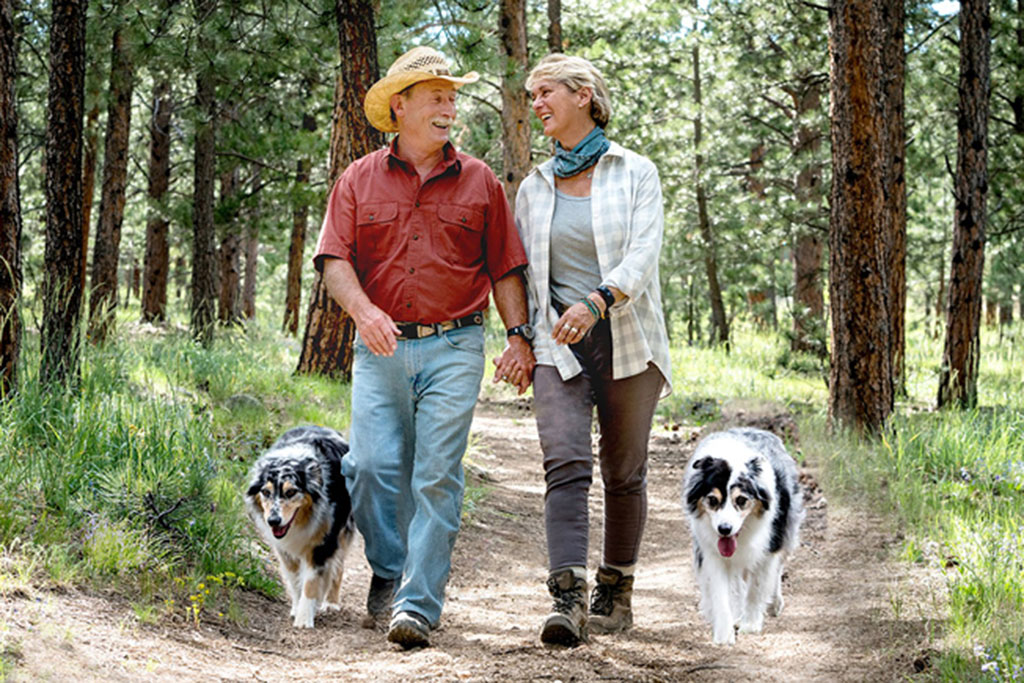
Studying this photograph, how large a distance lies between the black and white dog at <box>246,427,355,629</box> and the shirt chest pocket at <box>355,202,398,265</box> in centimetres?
110

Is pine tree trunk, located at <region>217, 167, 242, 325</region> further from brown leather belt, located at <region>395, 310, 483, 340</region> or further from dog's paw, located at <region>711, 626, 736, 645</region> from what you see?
dog's paw, located at <region>711, 626, 736, 645</region>

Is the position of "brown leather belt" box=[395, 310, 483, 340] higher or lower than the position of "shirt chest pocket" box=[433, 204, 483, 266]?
lower

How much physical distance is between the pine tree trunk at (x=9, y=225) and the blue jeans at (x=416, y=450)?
2.37m

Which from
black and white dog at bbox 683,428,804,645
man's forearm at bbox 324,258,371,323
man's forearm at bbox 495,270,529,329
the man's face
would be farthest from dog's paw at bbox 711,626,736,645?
the man's face

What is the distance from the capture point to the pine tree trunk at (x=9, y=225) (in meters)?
5.37

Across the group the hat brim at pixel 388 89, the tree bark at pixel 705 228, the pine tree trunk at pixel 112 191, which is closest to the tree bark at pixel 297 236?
the pine tree trunk at pixel 112 191

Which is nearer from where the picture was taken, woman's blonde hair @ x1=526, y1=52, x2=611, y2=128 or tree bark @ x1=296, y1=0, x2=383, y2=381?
woman's blonde hair @ x1=526, y1=52, x2=611, y2=128

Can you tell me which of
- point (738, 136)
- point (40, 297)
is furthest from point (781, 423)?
point (738, 136)

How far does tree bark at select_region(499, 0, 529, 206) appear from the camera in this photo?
1220 centimetres

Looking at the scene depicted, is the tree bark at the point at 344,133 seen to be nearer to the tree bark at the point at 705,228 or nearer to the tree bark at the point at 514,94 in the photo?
the tree bark at the point at 514,94

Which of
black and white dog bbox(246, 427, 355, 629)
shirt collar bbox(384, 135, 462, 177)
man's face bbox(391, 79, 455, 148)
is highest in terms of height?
man's face bbox(391, 79, 455, 148)

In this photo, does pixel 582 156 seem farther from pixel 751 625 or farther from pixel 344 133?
pixel 344 133

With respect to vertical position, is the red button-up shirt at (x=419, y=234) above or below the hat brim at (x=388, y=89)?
below

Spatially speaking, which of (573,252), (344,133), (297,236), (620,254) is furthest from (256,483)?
(297,236)
